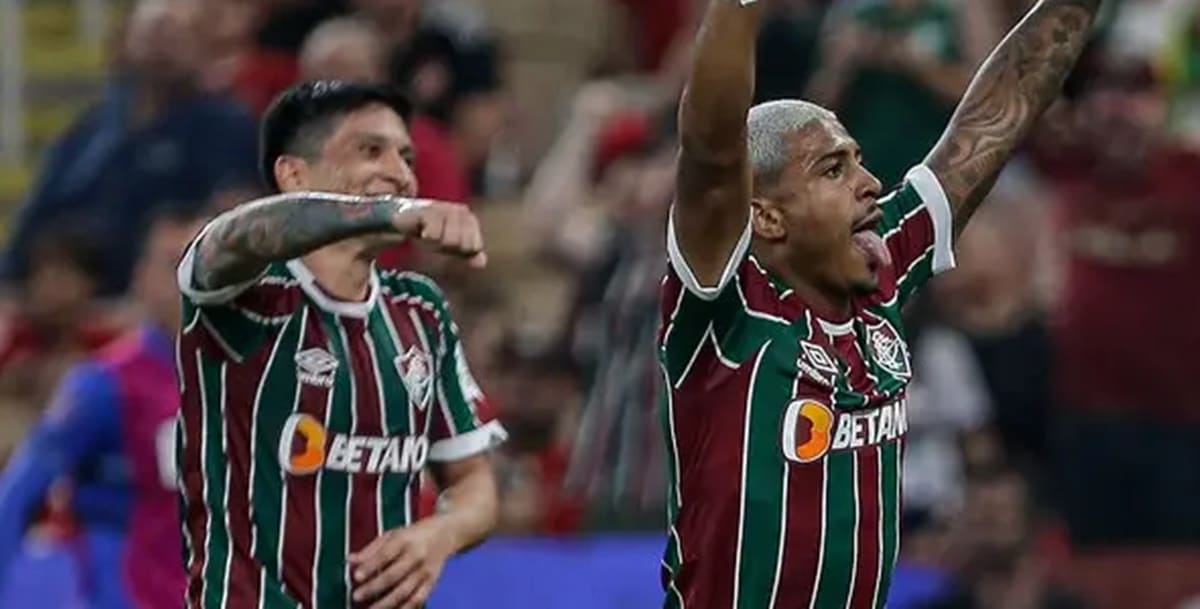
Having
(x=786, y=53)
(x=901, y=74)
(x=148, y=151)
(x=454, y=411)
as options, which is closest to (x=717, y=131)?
(x=454, y=411)

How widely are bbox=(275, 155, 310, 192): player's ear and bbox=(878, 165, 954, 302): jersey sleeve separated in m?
1.39

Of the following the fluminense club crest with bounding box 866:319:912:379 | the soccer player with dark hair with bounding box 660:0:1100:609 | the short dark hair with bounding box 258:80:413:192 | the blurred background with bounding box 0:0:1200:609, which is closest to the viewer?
the soccer player with dark hair with bounding box 660:0:1100:609

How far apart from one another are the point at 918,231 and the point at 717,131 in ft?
3.60

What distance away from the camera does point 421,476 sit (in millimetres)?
8211

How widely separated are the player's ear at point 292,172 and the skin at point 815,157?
1.29 metres

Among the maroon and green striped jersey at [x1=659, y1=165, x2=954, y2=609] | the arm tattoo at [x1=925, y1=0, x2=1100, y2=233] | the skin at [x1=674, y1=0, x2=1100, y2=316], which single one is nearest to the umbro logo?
the maroon and green striped jersey at [x1=659, y1=165, x2=954, y2=609]

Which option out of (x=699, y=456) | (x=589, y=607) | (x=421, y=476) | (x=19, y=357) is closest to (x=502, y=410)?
(x=589, y=607)

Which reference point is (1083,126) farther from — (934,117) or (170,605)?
(170,605)

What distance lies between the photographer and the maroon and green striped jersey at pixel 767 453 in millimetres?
7219

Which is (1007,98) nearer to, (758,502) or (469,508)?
(758,502)

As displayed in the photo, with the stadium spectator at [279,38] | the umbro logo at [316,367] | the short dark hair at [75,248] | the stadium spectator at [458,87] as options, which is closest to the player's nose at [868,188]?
the umbro logo at [316,367]

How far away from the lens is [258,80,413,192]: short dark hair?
8.12 meters

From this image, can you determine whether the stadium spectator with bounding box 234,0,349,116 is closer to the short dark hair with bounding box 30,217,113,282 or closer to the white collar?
the short dark hair with bounding box 30,217,113,282

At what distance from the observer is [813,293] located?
7.41 m
